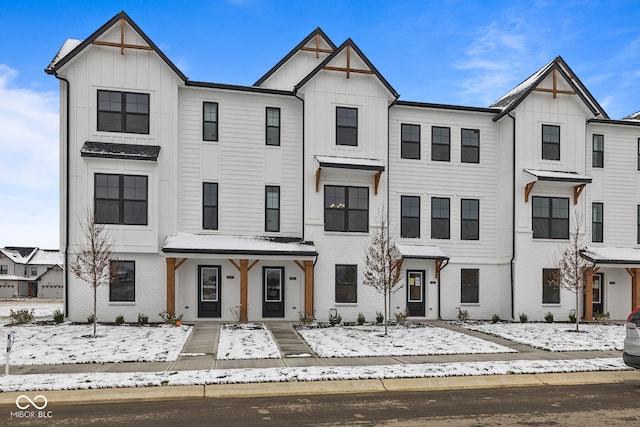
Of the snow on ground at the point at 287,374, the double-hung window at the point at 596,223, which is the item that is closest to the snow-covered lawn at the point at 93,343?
the snow on ground at the point at 287,374

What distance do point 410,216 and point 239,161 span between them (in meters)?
8.14

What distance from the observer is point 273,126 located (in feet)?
79.7

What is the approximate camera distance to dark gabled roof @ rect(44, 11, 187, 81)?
21578 mm

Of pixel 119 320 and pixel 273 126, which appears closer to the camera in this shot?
pixel 119 320

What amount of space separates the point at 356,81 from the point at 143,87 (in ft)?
29.7

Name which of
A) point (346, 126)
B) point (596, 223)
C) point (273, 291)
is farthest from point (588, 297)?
point (273, 291)

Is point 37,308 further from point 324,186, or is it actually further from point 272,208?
point 324,186

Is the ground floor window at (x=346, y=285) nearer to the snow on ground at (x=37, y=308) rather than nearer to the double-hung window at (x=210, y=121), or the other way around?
the double-hung window at (x=210, y=121)

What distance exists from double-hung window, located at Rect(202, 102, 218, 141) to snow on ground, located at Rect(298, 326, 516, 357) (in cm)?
924

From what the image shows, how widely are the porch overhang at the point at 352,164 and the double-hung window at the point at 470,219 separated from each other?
468 cm

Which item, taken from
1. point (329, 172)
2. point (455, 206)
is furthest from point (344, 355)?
point (455, 206)

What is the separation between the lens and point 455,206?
2583cm

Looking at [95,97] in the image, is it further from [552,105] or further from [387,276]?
[552,105]

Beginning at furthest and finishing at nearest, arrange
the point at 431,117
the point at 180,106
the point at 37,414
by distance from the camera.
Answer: the point at 431,117
the point at 180,106
the point at 37,414
